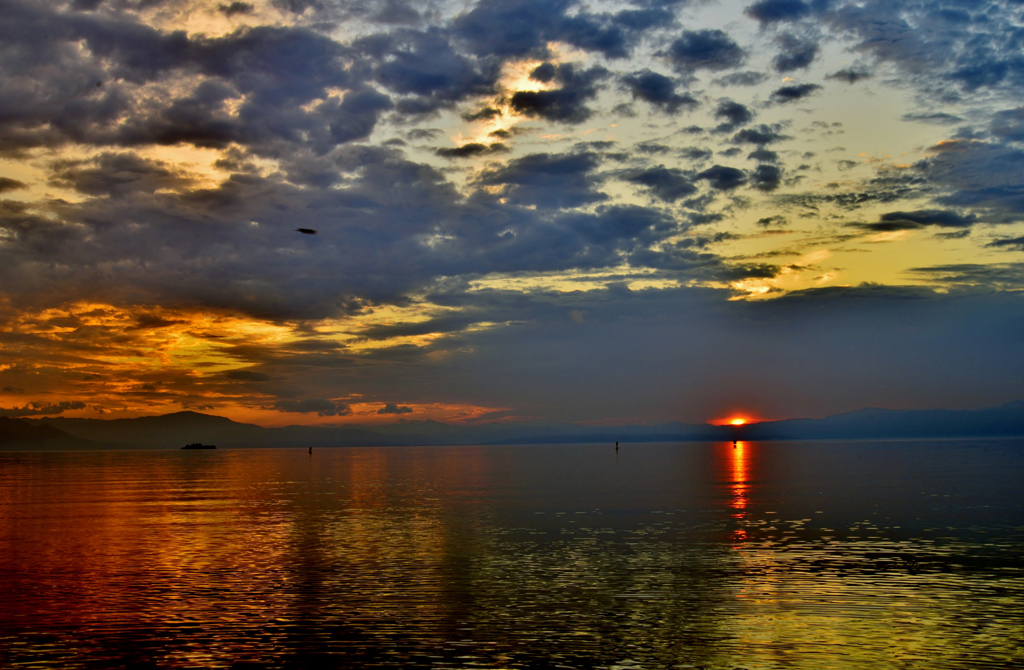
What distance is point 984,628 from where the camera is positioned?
27062 mm

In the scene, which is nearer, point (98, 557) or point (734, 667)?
point (734, 667)

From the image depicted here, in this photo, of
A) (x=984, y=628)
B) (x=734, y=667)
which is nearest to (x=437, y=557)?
(x=734, y=667)

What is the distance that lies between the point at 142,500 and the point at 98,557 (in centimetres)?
4253

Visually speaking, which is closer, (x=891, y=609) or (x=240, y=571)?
(x=891, y=609)

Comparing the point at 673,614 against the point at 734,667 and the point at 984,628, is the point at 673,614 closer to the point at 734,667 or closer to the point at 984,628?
the point at 734,667

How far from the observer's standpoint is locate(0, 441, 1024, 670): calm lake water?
983 inches

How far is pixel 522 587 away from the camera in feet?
113

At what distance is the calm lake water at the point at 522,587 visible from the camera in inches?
983

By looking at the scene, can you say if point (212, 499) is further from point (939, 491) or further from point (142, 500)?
point (939, 491)

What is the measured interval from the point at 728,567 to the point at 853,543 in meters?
11.4

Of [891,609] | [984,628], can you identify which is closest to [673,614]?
[891,609]

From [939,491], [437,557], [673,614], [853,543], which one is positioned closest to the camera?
[673,614]

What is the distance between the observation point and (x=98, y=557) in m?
44.1

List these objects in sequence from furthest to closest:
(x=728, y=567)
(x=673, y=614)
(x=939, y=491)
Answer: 1. (x=939, y=491)
2. (x=728, y=567)
3. (x=673, y=614)
